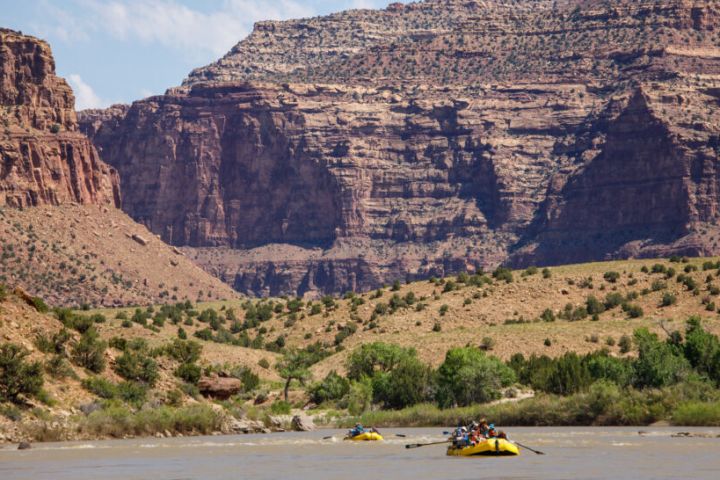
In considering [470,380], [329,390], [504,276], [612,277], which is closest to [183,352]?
[470,380]

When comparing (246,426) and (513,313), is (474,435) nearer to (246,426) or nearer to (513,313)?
(246,426)

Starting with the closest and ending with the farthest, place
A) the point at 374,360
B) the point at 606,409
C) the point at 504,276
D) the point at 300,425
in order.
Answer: the point at 606,409 < the point at 300,425 < the point at 374,360 < the point at 504,276

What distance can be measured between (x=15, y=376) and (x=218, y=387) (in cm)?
1973

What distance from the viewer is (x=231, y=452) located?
264 feet

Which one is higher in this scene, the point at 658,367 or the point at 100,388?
the point at 658,367

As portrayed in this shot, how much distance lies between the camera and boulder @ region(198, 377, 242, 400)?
97.9m

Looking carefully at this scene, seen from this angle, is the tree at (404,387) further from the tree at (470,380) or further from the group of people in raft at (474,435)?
the group of people in raft at (474,435)

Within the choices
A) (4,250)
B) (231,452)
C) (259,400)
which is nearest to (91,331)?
(231,452)

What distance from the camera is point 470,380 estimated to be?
346 ft

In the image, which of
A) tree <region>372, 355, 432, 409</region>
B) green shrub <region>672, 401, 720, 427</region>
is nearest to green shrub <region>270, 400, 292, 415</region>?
tree <region>372, 355, 432, 409</region>

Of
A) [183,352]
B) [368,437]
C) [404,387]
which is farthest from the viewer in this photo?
[404,387]

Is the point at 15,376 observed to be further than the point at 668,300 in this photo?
No

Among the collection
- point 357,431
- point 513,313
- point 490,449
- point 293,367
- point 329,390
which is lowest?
point 490,449

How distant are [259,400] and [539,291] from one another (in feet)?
113
